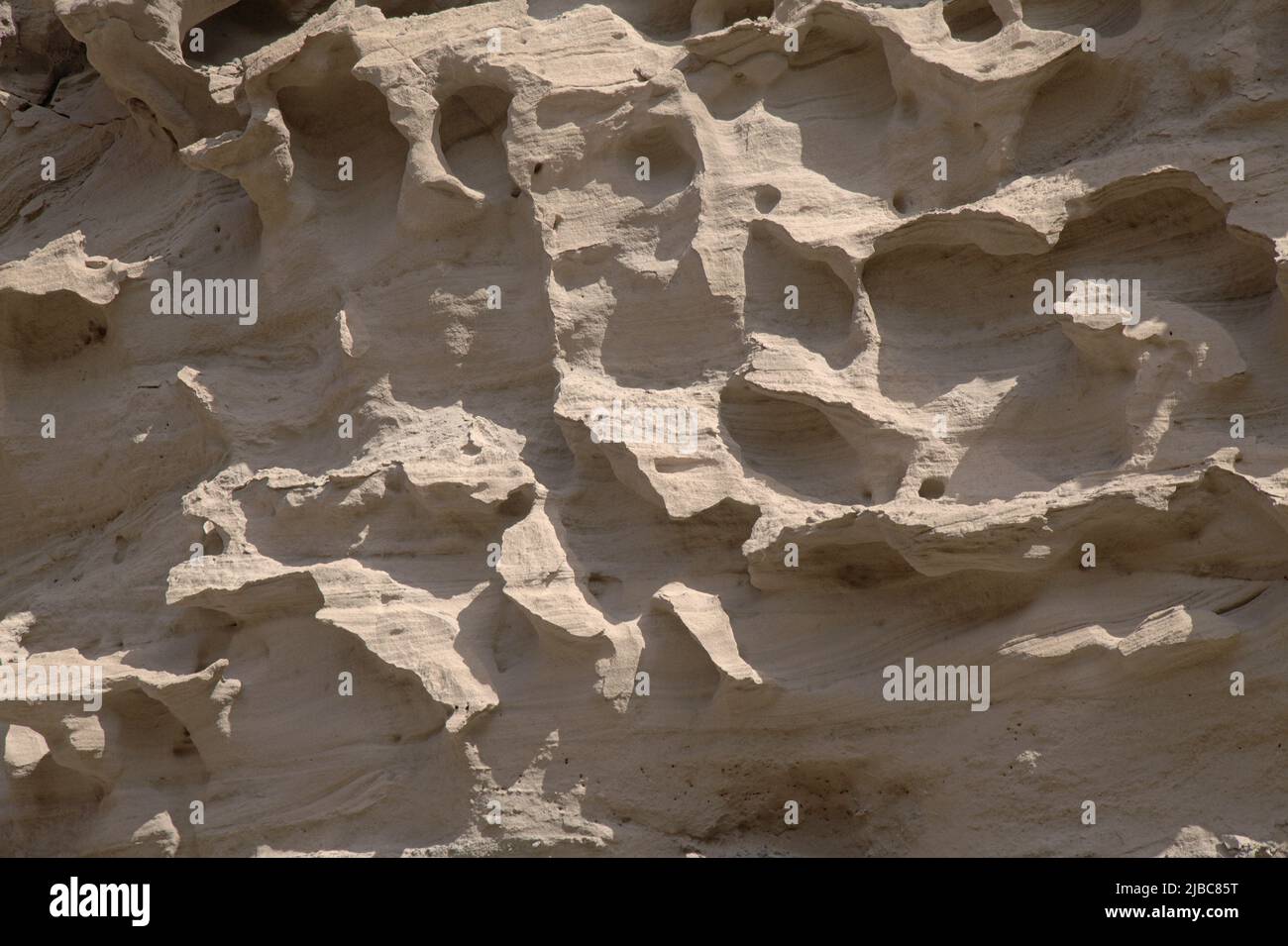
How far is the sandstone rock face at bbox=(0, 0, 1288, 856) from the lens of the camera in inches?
185

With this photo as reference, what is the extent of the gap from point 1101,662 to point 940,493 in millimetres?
707

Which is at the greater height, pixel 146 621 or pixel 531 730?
pixel 146 621

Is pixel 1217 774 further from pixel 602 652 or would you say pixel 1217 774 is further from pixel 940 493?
pixel 602 652

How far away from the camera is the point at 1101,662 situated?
462cm

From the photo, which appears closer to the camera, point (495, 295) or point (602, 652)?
point (602, 652)

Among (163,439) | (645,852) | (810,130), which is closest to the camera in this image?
(645,852)

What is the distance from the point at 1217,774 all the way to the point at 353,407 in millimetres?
3165

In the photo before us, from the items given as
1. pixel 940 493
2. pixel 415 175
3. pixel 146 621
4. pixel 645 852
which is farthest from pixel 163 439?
pixel 940 493

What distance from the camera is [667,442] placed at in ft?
16.7

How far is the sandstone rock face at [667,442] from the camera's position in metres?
4.69

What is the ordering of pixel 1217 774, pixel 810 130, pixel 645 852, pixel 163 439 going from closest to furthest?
pixel 1217 774 → pixel 645 852 → pixel 810 130 → pixel 163 439

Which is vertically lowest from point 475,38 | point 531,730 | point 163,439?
point 531,730

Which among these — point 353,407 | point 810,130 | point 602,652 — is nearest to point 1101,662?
point 602,652

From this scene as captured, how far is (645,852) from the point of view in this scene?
4906mm
